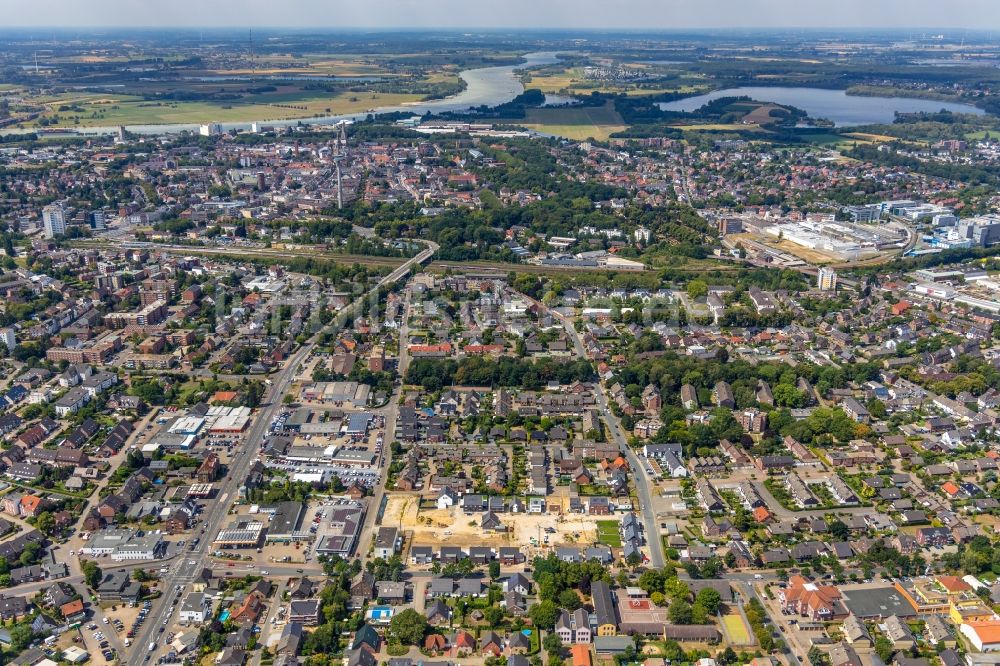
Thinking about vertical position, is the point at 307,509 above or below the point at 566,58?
below

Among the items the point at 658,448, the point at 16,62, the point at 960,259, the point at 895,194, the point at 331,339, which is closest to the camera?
the point at 658,448

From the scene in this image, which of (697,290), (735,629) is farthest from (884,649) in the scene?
(697,290)

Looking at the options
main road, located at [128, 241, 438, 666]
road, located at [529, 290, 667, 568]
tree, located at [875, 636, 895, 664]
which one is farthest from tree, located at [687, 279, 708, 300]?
Answer: tree, located at [875, 636, 895, 664]

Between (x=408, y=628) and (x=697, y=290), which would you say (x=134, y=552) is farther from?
(x=697, y=290)

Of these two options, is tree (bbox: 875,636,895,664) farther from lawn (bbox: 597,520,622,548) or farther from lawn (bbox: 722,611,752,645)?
lawn (bbox: 597,520,622,548)

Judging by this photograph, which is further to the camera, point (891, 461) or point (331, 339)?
point (331, 339)

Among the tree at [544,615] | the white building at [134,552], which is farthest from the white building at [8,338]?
the tree at [544,615]

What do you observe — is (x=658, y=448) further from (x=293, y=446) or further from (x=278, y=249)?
(x=278, y=249)

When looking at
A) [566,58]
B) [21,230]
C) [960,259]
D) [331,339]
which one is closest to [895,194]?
[960,259]
